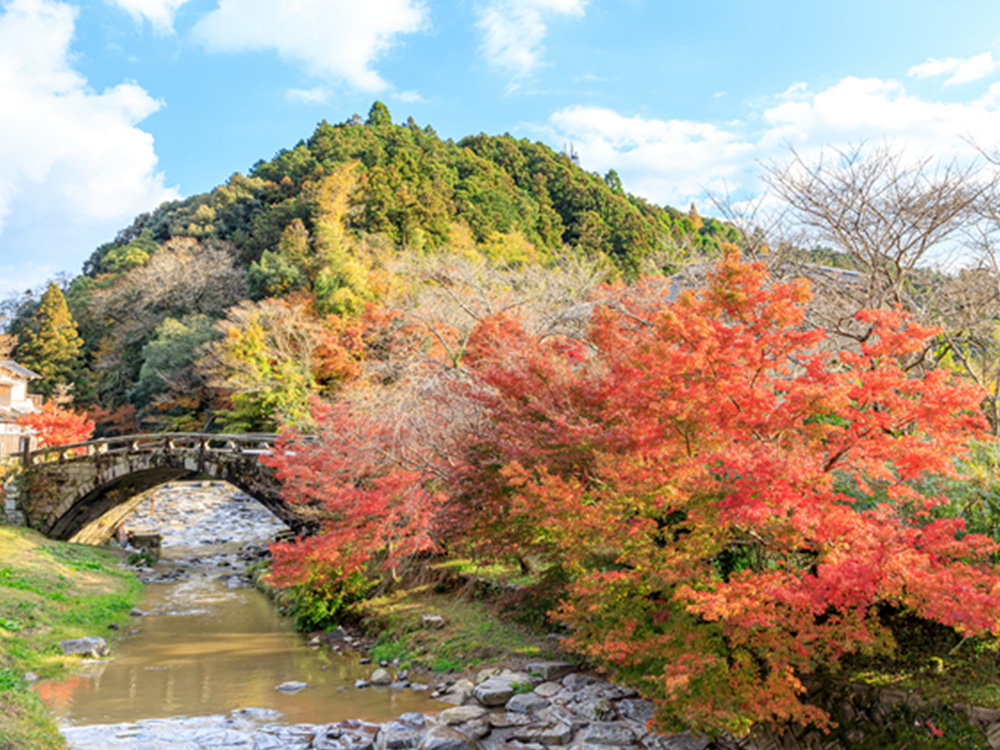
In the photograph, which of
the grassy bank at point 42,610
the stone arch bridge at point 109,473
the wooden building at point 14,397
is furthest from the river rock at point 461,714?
the wooden building at point 14,397

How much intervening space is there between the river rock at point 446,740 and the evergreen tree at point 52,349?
37.3 m

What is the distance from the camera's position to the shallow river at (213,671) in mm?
8836

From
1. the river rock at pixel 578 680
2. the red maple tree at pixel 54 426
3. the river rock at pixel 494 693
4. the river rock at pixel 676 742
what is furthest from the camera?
the red maple tree at pixel 54 426

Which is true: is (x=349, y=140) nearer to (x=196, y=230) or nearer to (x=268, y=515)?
(x=196, y=230)

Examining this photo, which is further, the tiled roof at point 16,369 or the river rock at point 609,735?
the tiled roof at point 16,369

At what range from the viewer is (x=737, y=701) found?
A: 18.6 ft

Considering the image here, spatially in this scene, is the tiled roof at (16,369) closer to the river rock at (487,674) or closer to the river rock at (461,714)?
the river rock at (487,674)

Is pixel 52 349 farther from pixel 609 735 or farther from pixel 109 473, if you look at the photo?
pixel 609 735

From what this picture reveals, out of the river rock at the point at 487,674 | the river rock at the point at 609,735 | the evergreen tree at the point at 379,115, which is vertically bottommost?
the river rock at the point at 487,674

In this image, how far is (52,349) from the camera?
37094 mm

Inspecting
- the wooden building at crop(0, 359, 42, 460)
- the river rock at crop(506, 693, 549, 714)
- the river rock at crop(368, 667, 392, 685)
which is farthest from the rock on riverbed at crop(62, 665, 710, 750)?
the wooden building at crop(0, 359, 42, 460)

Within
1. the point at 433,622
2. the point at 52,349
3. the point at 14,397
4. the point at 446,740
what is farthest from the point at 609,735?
the point at 52,349

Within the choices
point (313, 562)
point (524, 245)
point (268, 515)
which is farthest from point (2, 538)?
point (524, 245)

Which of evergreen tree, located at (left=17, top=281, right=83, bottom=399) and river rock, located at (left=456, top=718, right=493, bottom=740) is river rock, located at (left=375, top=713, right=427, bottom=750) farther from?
evergreen tree, located at (left=17, top=281, right=83, bottom=399)
